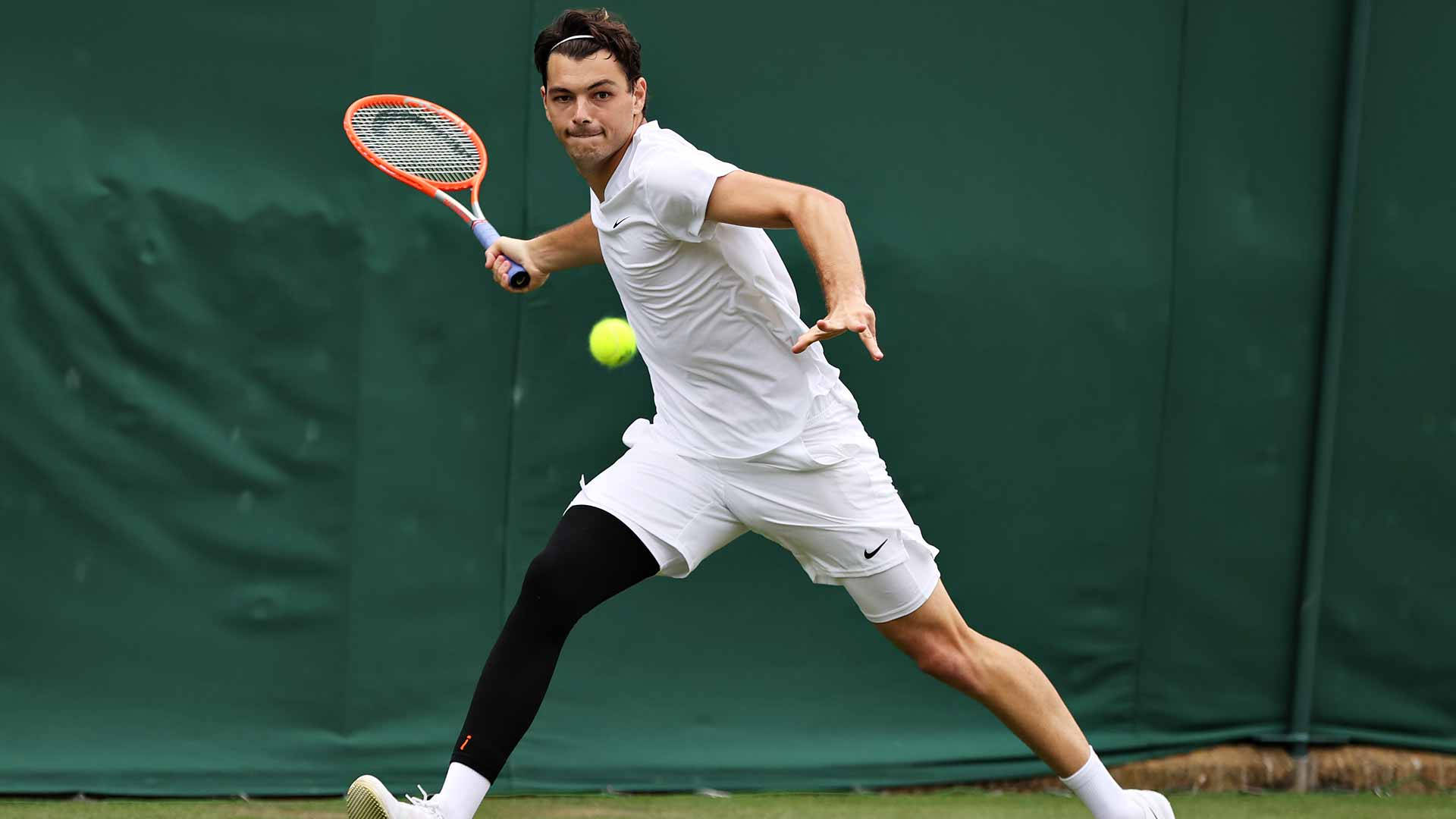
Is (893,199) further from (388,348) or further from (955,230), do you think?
(388,348)

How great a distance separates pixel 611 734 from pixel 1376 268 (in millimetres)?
2332

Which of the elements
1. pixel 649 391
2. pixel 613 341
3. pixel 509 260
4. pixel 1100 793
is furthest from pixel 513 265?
pixel 1100 793

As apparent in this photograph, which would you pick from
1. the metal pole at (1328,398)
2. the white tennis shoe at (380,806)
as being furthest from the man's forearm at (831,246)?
the metal pole at (1328,398)

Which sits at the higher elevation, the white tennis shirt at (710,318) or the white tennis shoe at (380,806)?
the white tennis shirt at (710,318)

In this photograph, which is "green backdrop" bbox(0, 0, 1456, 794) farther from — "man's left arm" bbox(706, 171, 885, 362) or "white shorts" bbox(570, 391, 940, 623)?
"man's left arm" bbox(706, 171, 885, 362)

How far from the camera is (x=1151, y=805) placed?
3178mm

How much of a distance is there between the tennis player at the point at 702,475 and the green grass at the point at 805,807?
37.6 inches

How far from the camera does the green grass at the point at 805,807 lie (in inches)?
153

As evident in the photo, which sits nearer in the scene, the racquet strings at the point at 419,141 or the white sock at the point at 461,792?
the white sock at the point at 461,792

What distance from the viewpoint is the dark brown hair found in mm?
3027

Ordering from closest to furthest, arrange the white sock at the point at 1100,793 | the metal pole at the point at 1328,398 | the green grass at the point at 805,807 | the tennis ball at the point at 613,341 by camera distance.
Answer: the white sock at the point at 1100,793, the tennis ball at the point at 613,341, the green grass at the point at 805,807, the metal pole at the point at 1328,398

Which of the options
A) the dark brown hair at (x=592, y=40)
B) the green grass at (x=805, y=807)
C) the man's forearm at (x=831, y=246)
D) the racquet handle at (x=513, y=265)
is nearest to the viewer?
the man's forearm at (x=831, y=246)

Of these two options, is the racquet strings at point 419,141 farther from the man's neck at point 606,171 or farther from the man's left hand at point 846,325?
the man's left hand at point 846,325

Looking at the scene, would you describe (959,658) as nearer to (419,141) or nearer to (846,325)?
(846,325)
